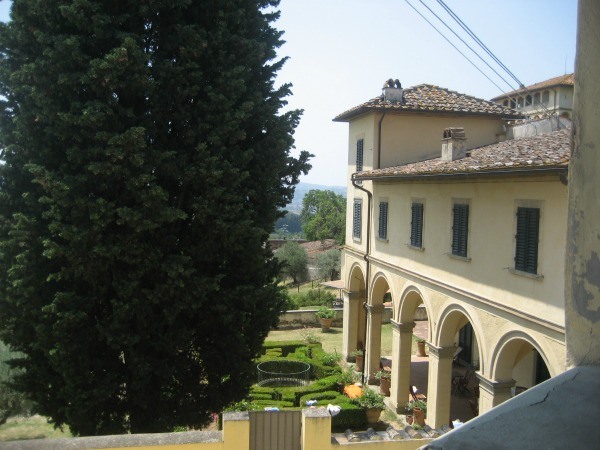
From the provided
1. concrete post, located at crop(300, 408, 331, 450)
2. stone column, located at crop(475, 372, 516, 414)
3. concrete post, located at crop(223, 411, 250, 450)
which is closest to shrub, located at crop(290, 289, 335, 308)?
stone column, located at crop(475, 372, 516, 414)

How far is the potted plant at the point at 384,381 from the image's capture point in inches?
709

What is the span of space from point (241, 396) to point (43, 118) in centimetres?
573

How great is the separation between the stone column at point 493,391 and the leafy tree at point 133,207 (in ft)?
18.7

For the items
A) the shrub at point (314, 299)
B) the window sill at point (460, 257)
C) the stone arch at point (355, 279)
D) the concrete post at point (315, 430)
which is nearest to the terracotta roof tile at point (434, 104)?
the stone arch at point (355, 279)

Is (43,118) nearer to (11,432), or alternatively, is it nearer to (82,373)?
(82,373)

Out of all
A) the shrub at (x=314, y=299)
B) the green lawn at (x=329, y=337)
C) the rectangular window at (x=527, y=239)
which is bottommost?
the green lawn at (x=329, y=337)

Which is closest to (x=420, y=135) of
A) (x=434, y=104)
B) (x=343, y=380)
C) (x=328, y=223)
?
(x=434, y=104)

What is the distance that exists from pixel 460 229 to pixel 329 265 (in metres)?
30.0

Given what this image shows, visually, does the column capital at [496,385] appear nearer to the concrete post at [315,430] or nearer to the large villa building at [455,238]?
the large villa building at [455,238]

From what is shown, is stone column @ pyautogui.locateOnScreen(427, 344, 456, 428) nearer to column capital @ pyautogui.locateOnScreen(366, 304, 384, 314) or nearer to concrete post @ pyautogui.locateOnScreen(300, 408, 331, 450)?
column capital @ pyautogui.locateOnScreen(366, 304, 384, 314)

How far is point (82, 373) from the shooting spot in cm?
827

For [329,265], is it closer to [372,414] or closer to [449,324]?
[372,414]

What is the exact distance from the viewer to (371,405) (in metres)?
15.1

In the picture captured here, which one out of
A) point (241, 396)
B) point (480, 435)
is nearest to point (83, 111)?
point (241, 396)
